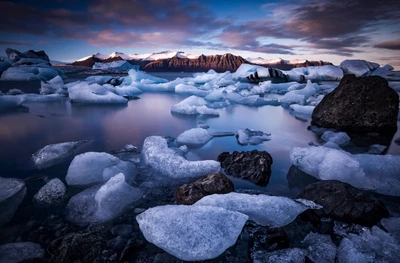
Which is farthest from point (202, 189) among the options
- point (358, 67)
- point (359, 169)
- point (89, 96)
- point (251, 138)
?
point (358, 67)

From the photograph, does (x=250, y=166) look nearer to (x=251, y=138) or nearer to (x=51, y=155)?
(x=251, y=138)

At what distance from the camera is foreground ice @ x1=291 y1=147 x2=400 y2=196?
85.5 inches

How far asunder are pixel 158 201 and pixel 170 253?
690 millimetres

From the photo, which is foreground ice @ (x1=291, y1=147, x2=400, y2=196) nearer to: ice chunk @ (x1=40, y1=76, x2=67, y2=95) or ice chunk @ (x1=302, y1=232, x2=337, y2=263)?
ice chunk @ (x1=302, y1=232, x2=337, y2=263)

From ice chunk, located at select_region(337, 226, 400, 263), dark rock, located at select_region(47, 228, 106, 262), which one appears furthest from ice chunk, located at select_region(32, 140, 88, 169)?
ice chunk, located at select_region(337, 226, 400, 263)

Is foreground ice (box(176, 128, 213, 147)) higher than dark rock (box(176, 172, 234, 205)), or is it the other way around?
dark rock (box(176, 172, 234, 205))

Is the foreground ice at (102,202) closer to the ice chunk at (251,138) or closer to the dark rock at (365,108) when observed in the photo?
the ice chunk at (251,138)

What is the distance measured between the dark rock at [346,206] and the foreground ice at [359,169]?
0.46 metres

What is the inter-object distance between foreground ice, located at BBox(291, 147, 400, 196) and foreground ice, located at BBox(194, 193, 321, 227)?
86cm

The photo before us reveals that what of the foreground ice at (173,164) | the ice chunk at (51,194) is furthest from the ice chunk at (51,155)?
the foreground ice at (173,164)

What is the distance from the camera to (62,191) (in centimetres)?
203

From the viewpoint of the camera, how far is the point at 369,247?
57.6 inches

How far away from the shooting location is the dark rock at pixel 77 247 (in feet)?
4.38

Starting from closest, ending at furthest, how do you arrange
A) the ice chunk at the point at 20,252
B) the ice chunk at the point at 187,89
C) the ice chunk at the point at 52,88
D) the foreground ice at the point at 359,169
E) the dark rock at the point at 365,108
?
the ice chunk at the point at 20,252 < the foreground ice at the point at 359,169 < the dark rock at the point at 365,108 < the ice chunk at the point at 52,88 < the ice chunk at the point at 187,89
